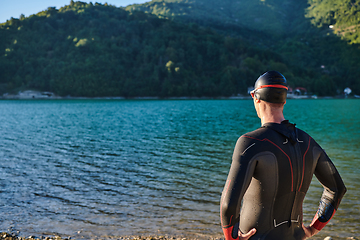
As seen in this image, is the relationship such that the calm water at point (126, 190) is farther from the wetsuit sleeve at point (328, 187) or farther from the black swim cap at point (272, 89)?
the black swim cap at point (272, 89)

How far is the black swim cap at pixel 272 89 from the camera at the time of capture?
2326 mm

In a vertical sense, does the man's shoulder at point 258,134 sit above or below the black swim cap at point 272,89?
below

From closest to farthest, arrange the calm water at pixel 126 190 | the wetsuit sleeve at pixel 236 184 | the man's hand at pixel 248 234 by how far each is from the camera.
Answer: the wetsuit sleeve at pixel 236 184
the man's hand at pixel 248 234
the calm water at pixel 126 190

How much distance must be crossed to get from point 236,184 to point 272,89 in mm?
786

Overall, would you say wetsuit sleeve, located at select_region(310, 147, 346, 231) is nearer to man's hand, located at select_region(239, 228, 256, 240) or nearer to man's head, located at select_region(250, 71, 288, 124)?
man's head, located at select_region(250, 71, 288, 124)

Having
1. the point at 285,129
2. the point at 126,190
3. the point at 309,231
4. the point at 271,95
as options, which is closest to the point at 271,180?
the point at 285,129

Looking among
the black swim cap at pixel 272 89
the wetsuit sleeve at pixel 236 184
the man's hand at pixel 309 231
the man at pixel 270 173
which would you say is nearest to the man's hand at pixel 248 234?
the man at pixel 270 173

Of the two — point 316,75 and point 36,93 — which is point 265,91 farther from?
point 316,75

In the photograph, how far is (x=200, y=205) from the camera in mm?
9320

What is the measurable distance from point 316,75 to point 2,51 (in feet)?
678

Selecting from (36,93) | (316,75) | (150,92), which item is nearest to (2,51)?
(36,93)

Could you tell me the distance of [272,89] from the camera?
2320mm

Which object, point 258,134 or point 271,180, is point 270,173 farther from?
point 258,134

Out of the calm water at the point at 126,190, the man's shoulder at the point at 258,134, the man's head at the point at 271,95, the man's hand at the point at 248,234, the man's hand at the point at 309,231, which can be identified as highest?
the man's head at the point at 271,95
